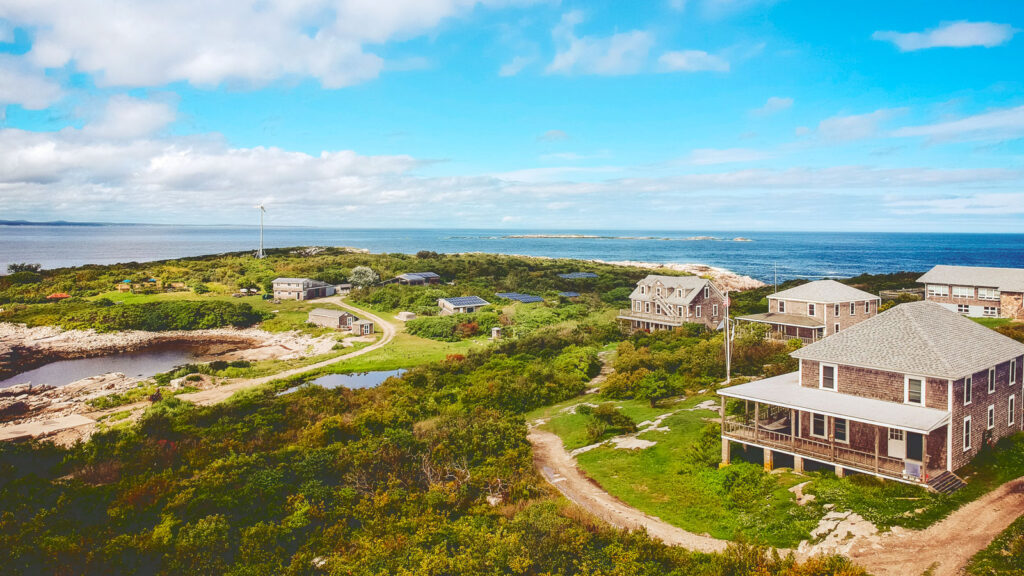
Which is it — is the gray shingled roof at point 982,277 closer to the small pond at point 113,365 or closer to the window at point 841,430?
the window at point 841,430

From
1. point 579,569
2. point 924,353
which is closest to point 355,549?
point 579,569

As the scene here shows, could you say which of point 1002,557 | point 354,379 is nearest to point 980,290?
point 1002,557

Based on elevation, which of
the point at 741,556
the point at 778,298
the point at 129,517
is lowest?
the point at 129,517

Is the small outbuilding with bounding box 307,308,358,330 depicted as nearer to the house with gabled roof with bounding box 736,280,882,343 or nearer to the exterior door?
the house with gabled roof with bounding box 736,280,882,343

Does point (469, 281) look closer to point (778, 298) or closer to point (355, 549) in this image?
point (778, 298)

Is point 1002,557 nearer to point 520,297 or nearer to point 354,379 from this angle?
point 354,379

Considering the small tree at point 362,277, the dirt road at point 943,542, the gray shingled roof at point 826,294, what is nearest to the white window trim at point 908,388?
the dirt road at point 943,542

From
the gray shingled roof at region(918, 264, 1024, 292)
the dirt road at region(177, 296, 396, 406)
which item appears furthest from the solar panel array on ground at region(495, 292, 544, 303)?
the gray shingled roof at region(918, 264, 1024, 292)
